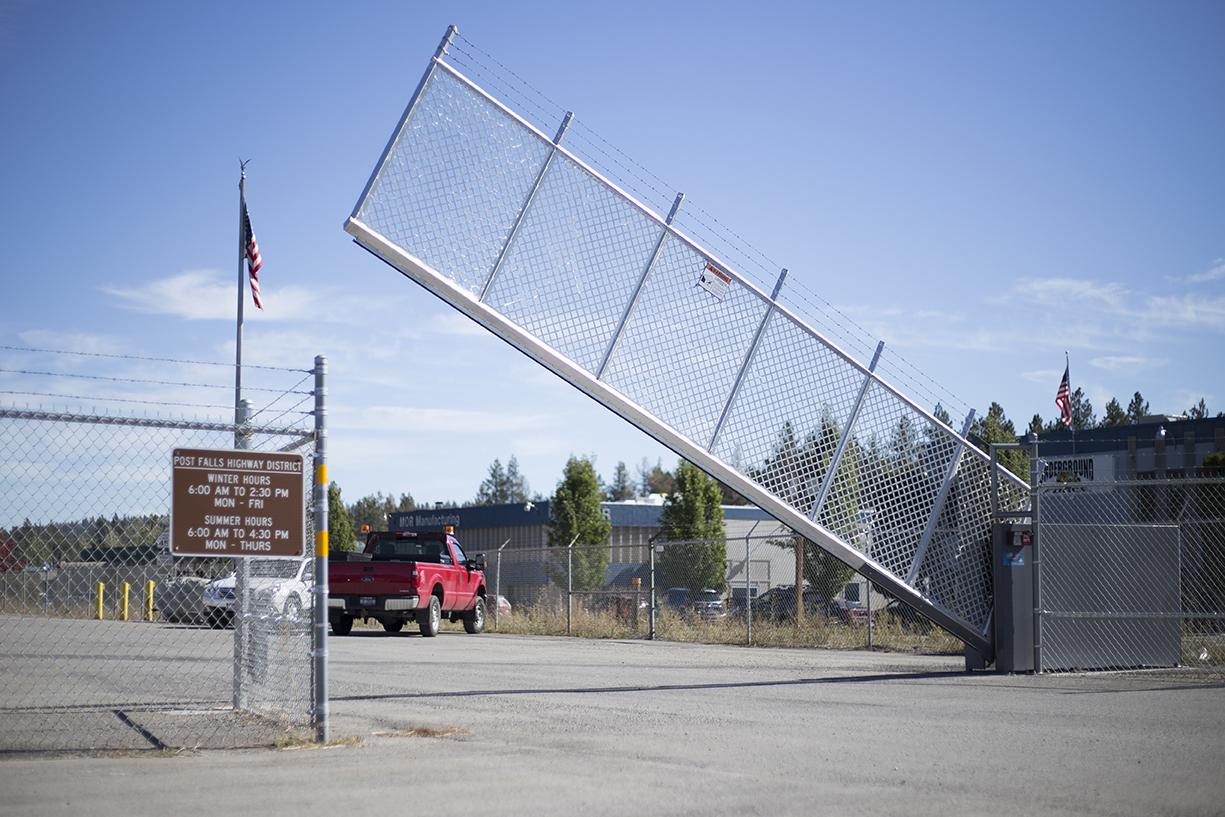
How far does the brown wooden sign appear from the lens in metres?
A: 6.75

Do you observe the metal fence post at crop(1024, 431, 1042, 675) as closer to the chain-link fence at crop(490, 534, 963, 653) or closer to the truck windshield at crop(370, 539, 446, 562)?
the chain-link fence at crop(490, 534, 963, 653)

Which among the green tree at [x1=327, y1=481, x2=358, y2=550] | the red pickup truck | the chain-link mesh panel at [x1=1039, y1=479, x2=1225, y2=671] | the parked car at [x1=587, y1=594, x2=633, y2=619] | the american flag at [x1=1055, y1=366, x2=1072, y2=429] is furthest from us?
the green tree at [x1=327, y1=481, x2=358, y2=550]

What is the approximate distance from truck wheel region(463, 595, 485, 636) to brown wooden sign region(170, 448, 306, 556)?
1552cm

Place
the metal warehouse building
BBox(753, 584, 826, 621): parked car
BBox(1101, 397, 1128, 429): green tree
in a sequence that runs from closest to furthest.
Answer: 1. BBox(753, 584, 826, 621): parked car
2. the metal warehouse building
3. BBox(1101, 397, 1128, 429): green tree

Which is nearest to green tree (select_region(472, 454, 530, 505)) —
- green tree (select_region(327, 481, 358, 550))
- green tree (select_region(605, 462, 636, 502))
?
green tree (select_region(605, 462, 636, 502))

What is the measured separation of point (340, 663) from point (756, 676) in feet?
17.0

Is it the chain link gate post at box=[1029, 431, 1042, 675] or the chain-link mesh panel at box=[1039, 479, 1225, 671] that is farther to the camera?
the chain-link mesh panel at box=[1039, 479, 1225, 671]

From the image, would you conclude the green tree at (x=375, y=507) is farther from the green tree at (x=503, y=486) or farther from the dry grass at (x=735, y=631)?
the dry grass at (x=735, y=631)

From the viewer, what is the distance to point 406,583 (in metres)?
19.0

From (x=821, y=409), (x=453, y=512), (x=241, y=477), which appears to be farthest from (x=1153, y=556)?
(x=453, y=512)

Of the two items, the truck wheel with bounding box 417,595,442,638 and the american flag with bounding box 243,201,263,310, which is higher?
the american flag with bounding box 243,201,263,310

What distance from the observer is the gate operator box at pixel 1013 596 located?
39.8ft

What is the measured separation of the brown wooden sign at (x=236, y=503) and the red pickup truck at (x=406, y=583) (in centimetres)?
1214

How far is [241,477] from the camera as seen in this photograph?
6.96m
